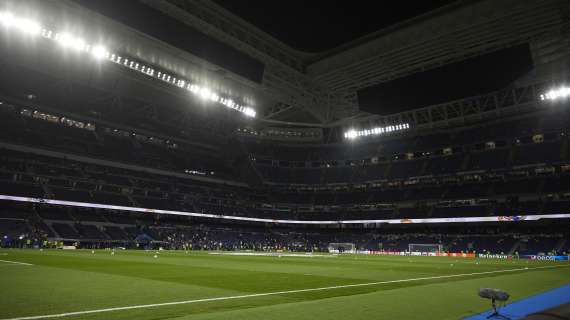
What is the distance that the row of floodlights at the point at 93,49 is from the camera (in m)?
30.1

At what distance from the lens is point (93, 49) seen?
117ft

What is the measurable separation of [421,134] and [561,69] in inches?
1176

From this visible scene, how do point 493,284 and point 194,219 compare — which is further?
point 194,219

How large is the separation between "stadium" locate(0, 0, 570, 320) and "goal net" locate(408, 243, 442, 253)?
353mm

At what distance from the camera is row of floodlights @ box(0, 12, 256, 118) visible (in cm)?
3011

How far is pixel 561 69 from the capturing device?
A: 4384cm

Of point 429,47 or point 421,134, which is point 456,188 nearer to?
point 421,134

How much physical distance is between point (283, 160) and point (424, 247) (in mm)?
37052

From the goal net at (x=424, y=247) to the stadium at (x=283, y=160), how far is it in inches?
13.9

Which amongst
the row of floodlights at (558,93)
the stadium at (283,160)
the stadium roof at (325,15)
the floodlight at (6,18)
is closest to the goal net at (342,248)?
the stadium at (283,160)

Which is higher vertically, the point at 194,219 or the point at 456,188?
the point at 456,188

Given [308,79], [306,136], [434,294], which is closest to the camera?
[434,294]

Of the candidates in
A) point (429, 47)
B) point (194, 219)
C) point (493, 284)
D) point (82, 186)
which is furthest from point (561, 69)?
point (82, 186)

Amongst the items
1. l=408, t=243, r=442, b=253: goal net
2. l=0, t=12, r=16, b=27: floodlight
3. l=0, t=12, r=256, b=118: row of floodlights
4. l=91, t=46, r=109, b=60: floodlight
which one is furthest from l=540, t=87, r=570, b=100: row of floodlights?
l=0, t=12, r=16, b=27: floodlight
